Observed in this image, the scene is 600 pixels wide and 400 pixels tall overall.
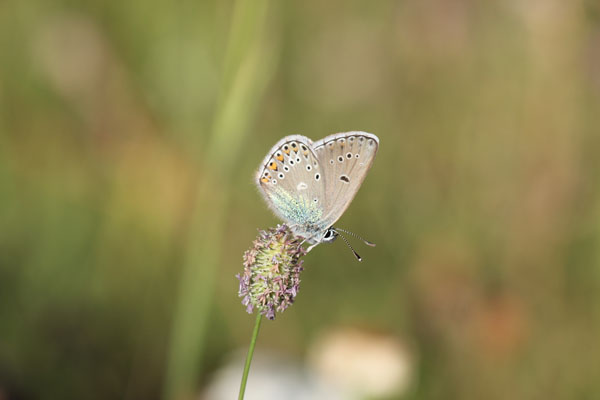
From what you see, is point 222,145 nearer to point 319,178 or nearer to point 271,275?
point 319,178

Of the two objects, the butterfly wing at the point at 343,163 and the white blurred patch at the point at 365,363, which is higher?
the butterfly wing at the point at 343,163

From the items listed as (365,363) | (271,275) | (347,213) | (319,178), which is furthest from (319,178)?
(347,213)

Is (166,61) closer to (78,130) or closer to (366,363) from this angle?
(78,130)

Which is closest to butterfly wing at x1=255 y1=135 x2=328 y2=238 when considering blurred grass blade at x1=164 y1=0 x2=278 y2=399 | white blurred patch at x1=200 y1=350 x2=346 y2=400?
A: blurred grass blade at x1=164 y1=0 x2=278 y2=399

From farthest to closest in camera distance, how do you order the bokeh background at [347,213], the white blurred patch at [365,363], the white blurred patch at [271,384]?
the bokeh background at [347,213]
the white blurred patch at [271,384]
the white blurred patch at [365,363]

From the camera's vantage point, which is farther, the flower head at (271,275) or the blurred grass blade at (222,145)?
the blurred grass blade at (222,145)

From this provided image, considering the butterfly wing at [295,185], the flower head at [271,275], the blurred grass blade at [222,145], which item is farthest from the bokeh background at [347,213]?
the flower head at [271,275]

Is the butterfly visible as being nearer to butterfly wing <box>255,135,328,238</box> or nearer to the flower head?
butterfly wing <box>255,135,328,238</box>

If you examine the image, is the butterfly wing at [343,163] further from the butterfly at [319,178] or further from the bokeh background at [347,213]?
the bokeh background at [347,213]
